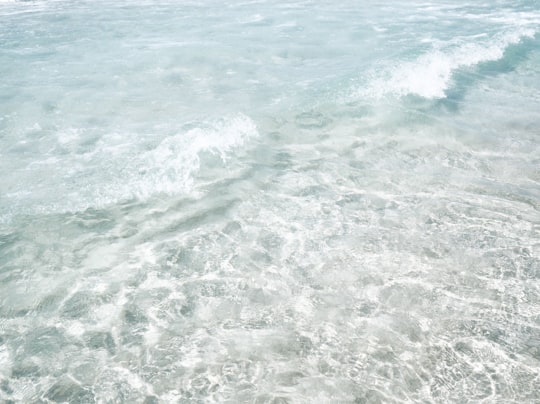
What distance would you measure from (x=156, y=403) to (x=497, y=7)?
29168 millimetres

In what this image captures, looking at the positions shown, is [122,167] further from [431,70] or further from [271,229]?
[431,70]

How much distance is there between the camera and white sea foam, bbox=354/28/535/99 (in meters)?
15.0

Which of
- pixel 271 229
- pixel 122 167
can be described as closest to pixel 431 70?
pixel 271 229

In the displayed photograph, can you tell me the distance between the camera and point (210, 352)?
20.1ft

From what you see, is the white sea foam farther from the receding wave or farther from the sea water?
the receding wave

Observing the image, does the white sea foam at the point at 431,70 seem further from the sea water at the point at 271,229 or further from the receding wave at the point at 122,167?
the receding wave at the point at 122,167

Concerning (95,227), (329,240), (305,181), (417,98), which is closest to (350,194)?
(305,181)

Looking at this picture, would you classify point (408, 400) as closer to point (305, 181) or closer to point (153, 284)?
point (153, 284)

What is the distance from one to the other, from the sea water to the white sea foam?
0.12 m

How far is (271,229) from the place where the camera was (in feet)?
28.1

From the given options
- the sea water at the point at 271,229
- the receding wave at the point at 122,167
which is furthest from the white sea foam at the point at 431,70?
the receding wave at the point at 122,167

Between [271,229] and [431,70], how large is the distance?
11.3m

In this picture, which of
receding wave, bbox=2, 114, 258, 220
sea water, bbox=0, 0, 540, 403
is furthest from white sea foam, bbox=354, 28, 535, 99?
receding wave, bbox=2, 114, 258, 220

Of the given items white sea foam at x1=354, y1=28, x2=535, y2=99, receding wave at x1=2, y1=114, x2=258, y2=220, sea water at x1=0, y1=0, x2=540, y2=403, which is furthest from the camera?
white sea foam at x1=354, y1=28, x2=535, y2=99
